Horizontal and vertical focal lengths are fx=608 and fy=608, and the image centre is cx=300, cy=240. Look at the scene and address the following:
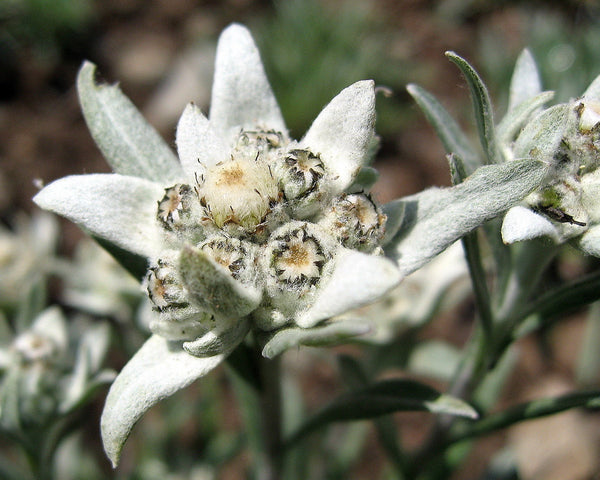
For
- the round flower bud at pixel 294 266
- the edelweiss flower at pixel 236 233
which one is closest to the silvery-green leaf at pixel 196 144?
the edelweiss flower at pixel 236 233

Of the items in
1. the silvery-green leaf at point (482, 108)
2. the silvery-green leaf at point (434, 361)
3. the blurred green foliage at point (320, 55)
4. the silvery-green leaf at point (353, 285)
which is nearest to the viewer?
the silvery-green leaf at point (353, 285)

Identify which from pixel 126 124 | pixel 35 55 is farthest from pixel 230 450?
pixel 35 55

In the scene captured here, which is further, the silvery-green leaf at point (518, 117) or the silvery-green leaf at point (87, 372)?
the silvery-green leaf at point (87, 372)

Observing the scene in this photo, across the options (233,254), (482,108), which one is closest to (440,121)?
(482,108)

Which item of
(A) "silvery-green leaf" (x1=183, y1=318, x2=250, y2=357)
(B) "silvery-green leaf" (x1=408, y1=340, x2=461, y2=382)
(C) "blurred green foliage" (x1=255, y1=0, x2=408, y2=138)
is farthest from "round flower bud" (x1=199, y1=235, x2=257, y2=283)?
(C) "blurred green foliage" (x1=255, y1=0, x2=408, y2=138)

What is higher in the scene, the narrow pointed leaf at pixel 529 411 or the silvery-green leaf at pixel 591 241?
the silvery-green leaf at pixel 591 241

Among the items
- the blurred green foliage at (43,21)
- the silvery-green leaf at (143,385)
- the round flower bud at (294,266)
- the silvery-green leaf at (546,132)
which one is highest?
the blurred green foliage at (43,21)

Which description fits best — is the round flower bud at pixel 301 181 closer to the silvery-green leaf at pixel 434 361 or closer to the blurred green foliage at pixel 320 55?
the silvery-green leaf at pixel 434 361
